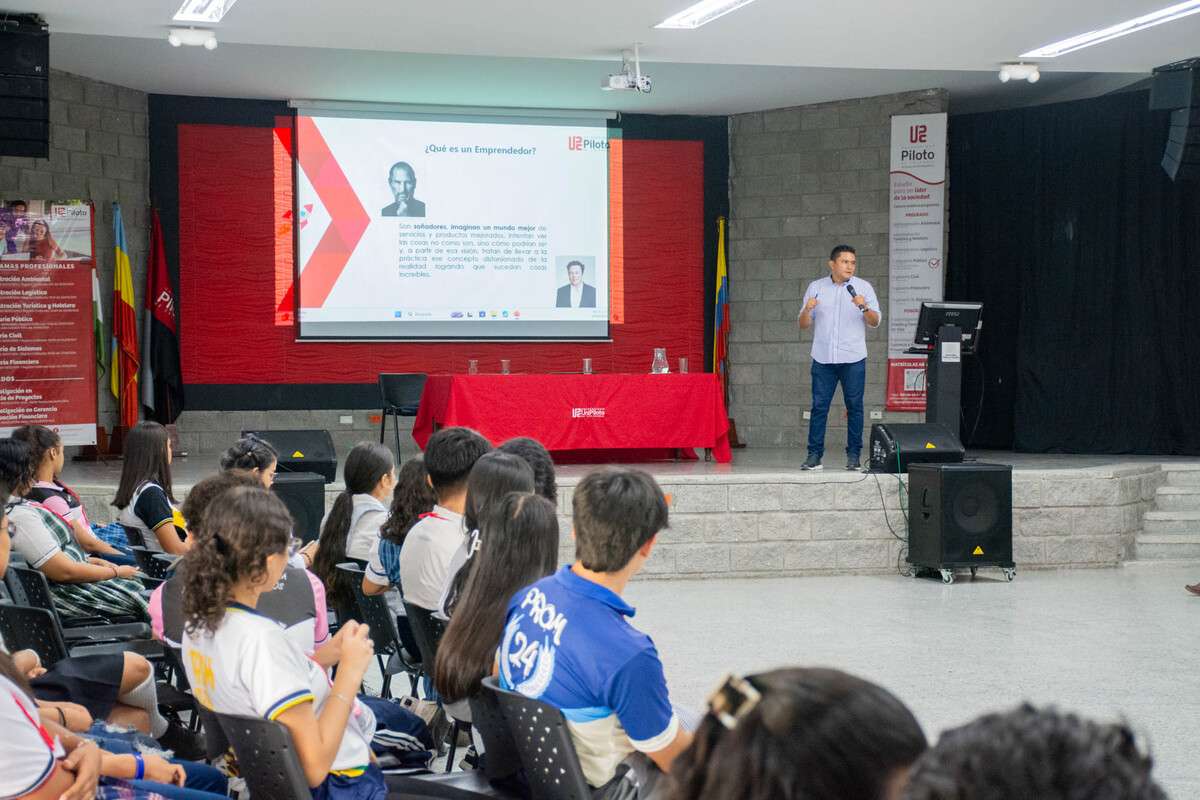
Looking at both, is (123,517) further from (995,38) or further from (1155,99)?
(1155,99)

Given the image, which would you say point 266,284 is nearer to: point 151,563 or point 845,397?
point 845,397

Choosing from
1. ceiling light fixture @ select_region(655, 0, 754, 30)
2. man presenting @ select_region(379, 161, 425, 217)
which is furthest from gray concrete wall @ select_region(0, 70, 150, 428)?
ceiling light fixture @ select_region(655, 0, 754, 30)

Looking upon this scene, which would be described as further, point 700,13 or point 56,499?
point 700,13

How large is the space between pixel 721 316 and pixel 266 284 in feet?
12.9

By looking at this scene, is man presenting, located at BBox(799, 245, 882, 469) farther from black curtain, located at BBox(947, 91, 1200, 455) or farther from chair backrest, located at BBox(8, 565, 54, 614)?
chair backrest, located at BBox(8, 565, 54, 614)

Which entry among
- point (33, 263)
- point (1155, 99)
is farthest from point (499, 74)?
point (1155, 99)

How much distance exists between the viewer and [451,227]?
10.1m

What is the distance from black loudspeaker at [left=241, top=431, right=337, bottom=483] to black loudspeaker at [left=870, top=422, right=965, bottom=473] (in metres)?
3.28

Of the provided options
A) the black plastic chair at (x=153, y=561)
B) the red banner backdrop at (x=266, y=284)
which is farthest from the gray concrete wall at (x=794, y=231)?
the black plastic chair at (x=153, y=561)

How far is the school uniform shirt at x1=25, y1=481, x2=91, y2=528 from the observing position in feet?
13.5

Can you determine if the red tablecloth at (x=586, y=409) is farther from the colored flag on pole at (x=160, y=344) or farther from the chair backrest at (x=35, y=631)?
the chair backrest at (x=35, y=631)

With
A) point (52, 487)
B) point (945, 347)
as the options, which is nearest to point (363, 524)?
point (52, 487)

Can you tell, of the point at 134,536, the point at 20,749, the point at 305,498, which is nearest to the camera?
the point at 20,749

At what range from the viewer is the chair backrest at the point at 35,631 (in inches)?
117
